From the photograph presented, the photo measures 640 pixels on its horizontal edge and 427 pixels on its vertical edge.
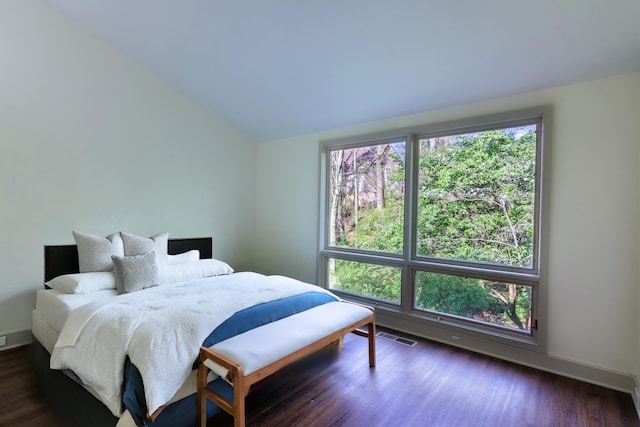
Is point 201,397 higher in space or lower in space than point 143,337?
lower

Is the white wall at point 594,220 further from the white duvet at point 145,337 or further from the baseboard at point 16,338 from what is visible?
the baseboard at point 16,338

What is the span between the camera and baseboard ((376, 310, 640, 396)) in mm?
2295

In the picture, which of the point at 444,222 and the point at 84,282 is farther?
the point at 444,222

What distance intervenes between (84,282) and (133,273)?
350 millimetres

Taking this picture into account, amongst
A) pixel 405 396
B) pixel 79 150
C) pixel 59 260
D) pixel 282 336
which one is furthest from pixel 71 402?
pixel 79 150

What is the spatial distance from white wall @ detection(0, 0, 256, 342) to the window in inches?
69.5

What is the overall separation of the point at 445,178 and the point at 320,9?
1.88 m

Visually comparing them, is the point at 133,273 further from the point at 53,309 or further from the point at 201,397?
the point at 201,397

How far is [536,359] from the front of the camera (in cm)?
260

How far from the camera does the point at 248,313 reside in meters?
2.18

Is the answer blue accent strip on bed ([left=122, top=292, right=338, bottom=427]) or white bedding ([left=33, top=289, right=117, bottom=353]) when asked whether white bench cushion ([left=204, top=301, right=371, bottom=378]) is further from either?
white bedding ([left=33, top=289, right=117, bottom=353])

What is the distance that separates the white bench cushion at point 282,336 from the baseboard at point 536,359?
3.10 feet

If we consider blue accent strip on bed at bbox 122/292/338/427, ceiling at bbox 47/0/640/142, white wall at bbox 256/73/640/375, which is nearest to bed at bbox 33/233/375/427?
blue accent strip on bed at bbox 122/292/338/427

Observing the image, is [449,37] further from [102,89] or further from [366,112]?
[102,89]
